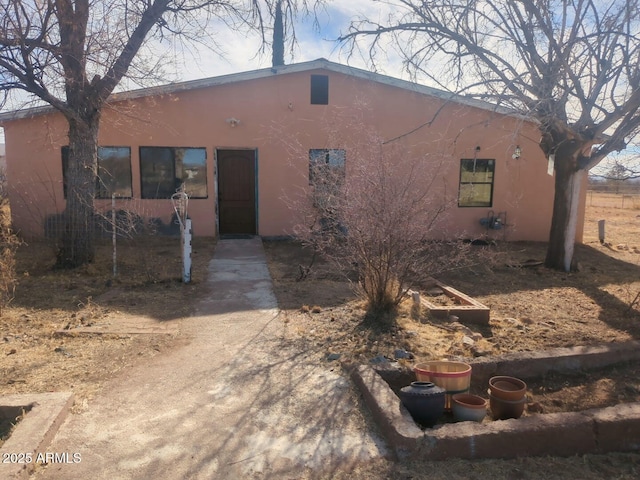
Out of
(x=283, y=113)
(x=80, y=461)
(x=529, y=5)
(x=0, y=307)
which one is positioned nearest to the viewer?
(x=80, y=461)

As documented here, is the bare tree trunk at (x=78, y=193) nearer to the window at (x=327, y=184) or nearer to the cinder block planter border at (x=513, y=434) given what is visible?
the window at (x=327, y=184)

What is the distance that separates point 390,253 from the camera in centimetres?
500

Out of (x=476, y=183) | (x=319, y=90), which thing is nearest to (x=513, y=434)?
(x=319, y=90)

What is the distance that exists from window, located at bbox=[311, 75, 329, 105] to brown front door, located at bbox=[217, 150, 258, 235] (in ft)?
6.52

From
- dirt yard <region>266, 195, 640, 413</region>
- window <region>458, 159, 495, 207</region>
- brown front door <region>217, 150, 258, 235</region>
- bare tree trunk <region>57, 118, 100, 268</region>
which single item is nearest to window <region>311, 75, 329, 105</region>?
brown front door <region>217, 150, 258, 235</region>

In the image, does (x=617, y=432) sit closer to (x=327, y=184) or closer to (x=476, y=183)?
(x=327, y=184)

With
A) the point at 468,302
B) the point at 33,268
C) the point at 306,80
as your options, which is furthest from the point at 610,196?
the point at 33,268

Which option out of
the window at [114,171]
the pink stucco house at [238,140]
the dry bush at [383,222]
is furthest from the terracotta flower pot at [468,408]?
the window at [114,171]

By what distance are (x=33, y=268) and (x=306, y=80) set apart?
7.13 metres

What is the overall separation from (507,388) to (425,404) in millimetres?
766

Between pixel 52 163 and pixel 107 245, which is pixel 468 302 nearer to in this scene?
pixel 107 245

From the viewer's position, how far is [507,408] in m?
3.34

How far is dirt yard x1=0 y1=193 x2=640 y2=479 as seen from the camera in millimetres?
3621

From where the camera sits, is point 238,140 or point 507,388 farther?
point 238,140
